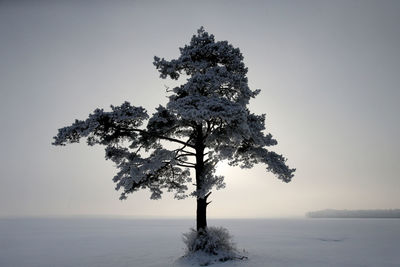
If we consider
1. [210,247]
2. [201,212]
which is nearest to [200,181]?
[201,212]

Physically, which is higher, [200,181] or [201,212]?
[200,181]

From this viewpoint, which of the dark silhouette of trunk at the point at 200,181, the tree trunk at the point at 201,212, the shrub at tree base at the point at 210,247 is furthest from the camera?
the tree trunk at the point at 201,212

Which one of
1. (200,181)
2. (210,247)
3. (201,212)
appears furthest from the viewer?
(201,212)

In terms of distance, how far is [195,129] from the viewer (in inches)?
760

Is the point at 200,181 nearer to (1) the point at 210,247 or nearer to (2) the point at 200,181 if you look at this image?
(2) the point at 200,181

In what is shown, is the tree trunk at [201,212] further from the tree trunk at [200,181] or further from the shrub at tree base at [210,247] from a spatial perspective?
the shrub at tree base at [210,247]

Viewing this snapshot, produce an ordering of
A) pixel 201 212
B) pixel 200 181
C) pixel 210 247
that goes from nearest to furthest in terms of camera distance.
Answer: pixel 210 247 < pixel 200 181 < pixel 201 212

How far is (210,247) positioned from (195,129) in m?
7.10

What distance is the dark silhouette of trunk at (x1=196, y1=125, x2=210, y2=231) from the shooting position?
17.6 m

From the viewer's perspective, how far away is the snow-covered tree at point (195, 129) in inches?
645

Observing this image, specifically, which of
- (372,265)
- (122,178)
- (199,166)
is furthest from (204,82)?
(372,265)

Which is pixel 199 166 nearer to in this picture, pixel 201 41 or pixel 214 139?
pixel 214 139

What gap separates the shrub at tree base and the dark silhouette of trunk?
515 millimetres

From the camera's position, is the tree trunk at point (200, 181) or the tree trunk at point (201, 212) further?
the tree trunk at point (201, 212)
